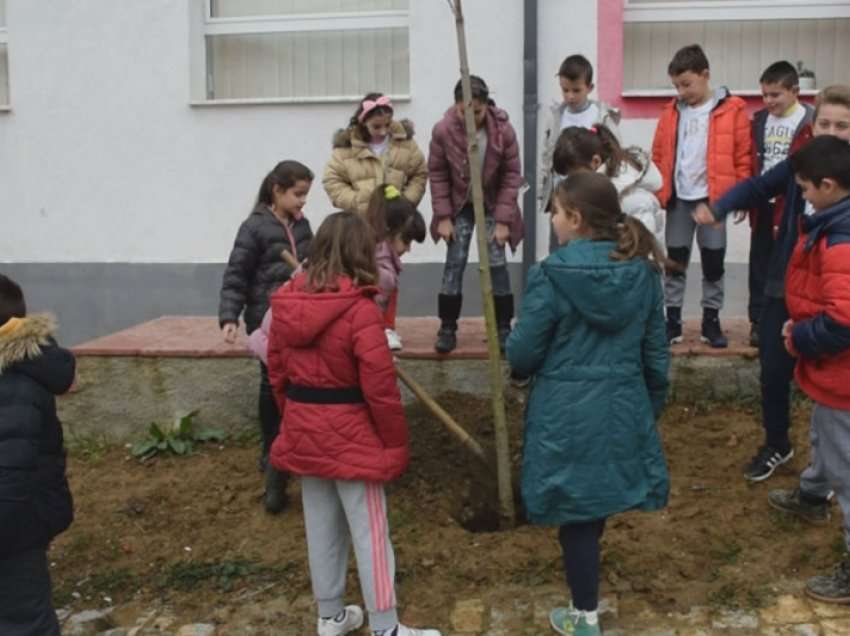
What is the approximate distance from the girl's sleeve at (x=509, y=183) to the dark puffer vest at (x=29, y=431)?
2854 mm

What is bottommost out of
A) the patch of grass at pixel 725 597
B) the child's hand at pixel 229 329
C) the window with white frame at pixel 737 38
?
the patch of grass at pixel 725 597

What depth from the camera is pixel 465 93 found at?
14.3 ft

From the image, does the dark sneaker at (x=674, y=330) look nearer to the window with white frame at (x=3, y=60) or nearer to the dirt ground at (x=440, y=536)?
the dirt ground at (x=440, y=536)

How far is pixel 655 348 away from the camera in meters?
3.56

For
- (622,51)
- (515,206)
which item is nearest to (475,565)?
(515,206)

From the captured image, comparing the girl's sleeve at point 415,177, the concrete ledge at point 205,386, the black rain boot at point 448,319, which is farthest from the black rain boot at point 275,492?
the girl's sleeve at point 415,177

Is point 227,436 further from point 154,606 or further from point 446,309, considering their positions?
point 154,606

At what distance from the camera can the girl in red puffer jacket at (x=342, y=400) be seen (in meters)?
3.54

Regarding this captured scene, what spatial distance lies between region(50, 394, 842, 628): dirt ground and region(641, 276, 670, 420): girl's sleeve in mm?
934

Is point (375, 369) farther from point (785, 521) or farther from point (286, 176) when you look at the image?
point (785, 521)

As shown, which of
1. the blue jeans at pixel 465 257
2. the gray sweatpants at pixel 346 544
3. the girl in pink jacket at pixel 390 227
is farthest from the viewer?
the blue jeans at pixel 465 257

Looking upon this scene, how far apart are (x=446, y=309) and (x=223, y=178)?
286cm

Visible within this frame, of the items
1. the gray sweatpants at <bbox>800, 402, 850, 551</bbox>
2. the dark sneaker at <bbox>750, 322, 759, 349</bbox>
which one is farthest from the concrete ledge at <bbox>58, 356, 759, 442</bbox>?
the gray sweatpants at <bbox>800, 402, 850, 551</bbox>

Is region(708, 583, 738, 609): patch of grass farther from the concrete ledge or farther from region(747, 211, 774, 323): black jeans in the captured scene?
region(747, 211, 774, 323): black jeans
